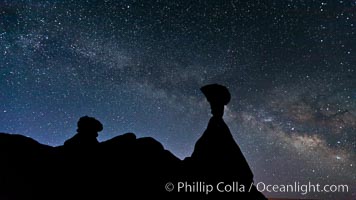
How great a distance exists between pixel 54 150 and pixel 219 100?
8917 millimetres

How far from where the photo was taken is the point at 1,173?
13.6 metres

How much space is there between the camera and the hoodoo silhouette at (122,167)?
45.6ft

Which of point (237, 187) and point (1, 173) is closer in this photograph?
point (1, 173)

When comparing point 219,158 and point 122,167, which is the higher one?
point 219,158

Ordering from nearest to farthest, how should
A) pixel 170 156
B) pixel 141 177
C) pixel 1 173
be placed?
pixel 1 173 < pixel 141 177 < pixel 170 156

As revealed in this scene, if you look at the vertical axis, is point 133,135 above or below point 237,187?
above

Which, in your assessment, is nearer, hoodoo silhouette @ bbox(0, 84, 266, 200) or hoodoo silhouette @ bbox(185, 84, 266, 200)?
hoodoo silhouette @ bbox(0, 84, 266, 200)

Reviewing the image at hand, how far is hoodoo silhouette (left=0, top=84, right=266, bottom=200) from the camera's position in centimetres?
1389

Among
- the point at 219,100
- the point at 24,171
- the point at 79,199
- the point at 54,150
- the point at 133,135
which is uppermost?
the point at 219,100

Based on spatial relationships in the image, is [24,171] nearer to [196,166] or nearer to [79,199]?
[79,199]

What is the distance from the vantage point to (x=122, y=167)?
1505 cm

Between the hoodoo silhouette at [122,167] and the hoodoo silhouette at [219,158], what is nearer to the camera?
the hoodoo silhouette at [122,167]

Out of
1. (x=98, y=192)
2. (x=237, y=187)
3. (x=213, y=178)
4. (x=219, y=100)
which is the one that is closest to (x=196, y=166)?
(x=213, y=178)

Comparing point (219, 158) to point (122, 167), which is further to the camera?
point (219, 158)
